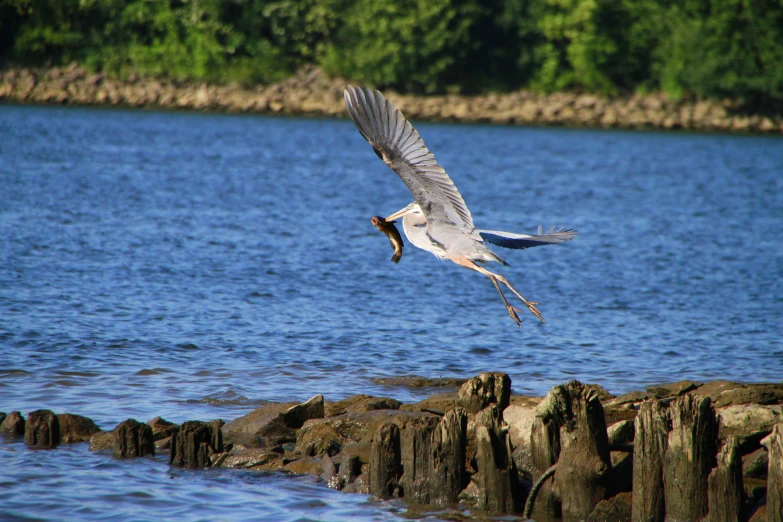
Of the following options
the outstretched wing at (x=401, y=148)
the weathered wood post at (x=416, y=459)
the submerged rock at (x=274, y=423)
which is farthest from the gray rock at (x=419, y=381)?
the outstretched wing at (x=401, y=148)

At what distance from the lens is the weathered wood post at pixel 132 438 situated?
7.90m

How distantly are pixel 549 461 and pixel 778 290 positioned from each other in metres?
11.2

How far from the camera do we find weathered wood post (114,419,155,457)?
7898 mm

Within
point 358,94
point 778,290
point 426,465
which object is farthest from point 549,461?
point 778,290

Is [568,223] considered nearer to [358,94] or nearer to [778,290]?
[778,290]

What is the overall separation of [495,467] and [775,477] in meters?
1.82

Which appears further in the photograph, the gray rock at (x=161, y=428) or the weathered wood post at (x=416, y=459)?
the gray rock at (x=161, y=428)

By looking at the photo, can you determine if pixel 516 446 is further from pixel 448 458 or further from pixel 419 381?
pixel 419 381

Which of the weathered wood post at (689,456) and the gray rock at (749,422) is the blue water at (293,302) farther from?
the gray rock at (749,422)

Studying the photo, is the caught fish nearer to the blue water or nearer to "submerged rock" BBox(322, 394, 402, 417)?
"submerged rock" BBox(322, 394, 402, 417)

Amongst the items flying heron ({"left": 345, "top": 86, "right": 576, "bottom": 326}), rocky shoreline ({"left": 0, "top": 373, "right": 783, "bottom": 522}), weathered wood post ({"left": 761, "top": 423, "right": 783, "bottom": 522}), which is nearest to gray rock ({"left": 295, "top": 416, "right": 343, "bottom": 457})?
rocky shoreline ({"left": 0, "top": 373, "right": 783, "bottom": 522})

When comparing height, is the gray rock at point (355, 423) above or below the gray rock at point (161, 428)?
above

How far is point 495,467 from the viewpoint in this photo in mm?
6984

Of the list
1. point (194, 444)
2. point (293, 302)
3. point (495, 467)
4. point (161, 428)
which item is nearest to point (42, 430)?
point (161, 428)
